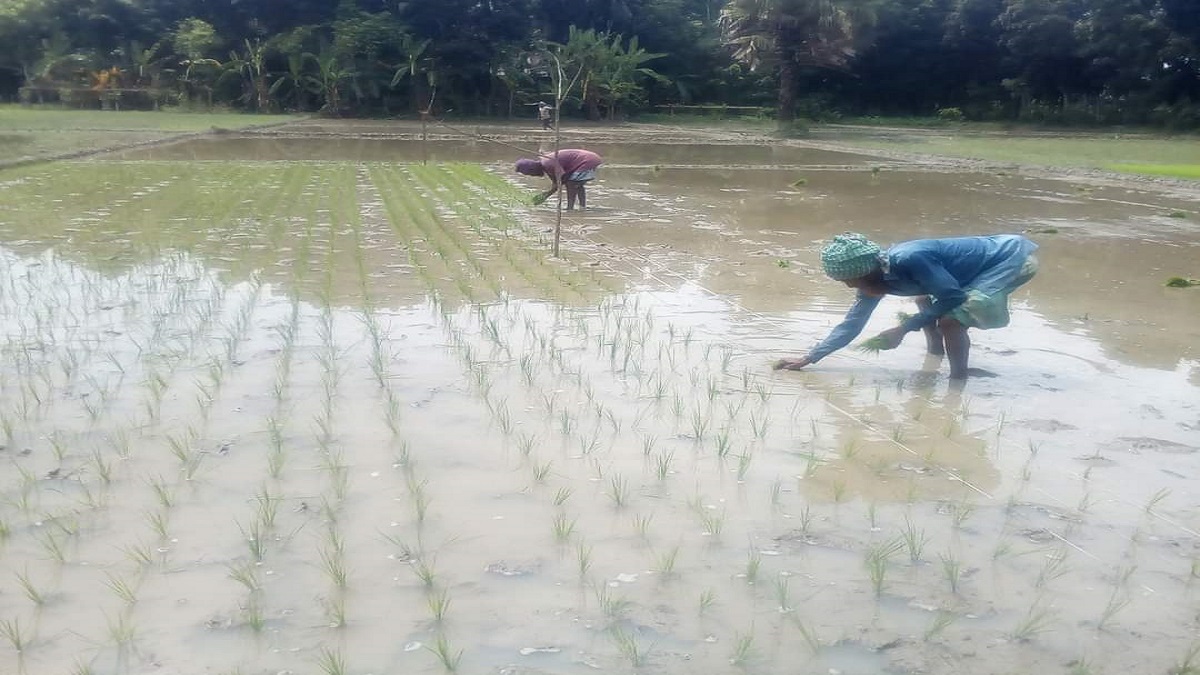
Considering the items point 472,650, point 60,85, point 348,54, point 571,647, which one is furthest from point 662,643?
point 60,85

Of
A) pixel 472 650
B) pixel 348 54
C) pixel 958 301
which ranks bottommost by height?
pixel 472 650

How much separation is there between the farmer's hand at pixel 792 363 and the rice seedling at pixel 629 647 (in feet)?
7.60

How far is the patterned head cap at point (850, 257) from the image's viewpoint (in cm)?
423

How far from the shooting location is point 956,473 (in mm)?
3605

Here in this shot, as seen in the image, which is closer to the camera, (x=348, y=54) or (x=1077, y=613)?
(x=1077, y=613)

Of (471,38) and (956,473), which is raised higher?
(471,38)

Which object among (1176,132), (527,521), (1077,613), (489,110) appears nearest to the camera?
(1077,613)

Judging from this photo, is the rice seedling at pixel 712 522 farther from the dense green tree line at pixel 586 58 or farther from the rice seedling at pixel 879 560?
the dense green tree line at pixel 586 58

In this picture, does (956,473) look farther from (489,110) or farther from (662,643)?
(489,110)

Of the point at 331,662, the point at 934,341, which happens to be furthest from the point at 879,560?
the point at 934,341

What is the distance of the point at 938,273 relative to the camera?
438 centimetres

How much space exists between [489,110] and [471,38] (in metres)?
2.10

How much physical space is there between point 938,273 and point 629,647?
8.32 feet

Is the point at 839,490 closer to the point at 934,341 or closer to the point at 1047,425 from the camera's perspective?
the point at 1047,425
